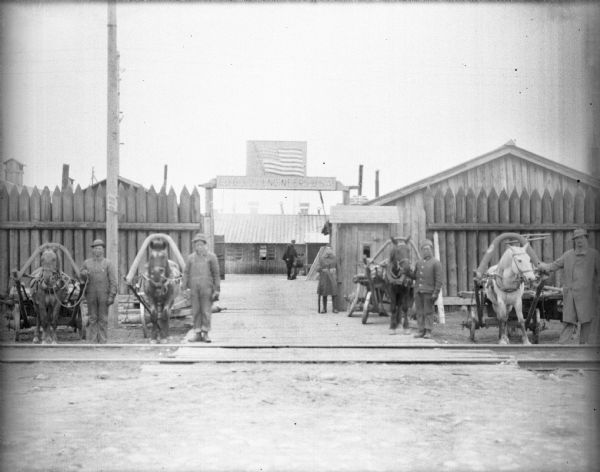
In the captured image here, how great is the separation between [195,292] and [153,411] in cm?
407

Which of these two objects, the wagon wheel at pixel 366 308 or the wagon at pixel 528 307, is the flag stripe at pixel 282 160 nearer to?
the wagon wheel at pixel 366 308

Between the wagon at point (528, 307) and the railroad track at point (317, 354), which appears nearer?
the railroad track at point (317, 354)

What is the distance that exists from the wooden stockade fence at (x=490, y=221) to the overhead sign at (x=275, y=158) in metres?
3.33

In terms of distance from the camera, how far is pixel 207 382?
7418 millimetres

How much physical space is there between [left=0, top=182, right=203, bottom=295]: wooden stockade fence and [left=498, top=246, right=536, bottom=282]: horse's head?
19.9 feet

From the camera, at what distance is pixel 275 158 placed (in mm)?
13086

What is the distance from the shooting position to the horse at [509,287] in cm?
988

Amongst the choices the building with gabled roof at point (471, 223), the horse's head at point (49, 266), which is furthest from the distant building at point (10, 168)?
the building with gabled roof at point (471, 223)

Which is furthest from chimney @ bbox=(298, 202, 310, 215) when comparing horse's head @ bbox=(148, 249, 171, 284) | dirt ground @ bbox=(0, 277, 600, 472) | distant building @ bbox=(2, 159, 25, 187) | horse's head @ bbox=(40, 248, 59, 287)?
distant building @ bbox=(2, 159, 25, 187)

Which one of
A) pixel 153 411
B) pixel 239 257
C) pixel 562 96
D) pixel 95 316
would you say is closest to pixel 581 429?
pixel 562 96

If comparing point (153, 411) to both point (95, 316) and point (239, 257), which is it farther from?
point (239, 257)

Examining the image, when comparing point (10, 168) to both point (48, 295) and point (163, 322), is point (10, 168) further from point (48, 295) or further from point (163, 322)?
point (163, 322)

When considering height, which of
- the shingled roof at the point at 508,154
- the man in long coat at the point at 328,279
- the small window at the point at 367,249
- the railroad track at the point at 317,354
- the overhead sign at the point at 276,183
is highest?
the shingled roof at the point at 508,154

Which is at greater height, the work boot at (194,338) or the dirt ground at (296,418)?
the work boot at (194,338)
